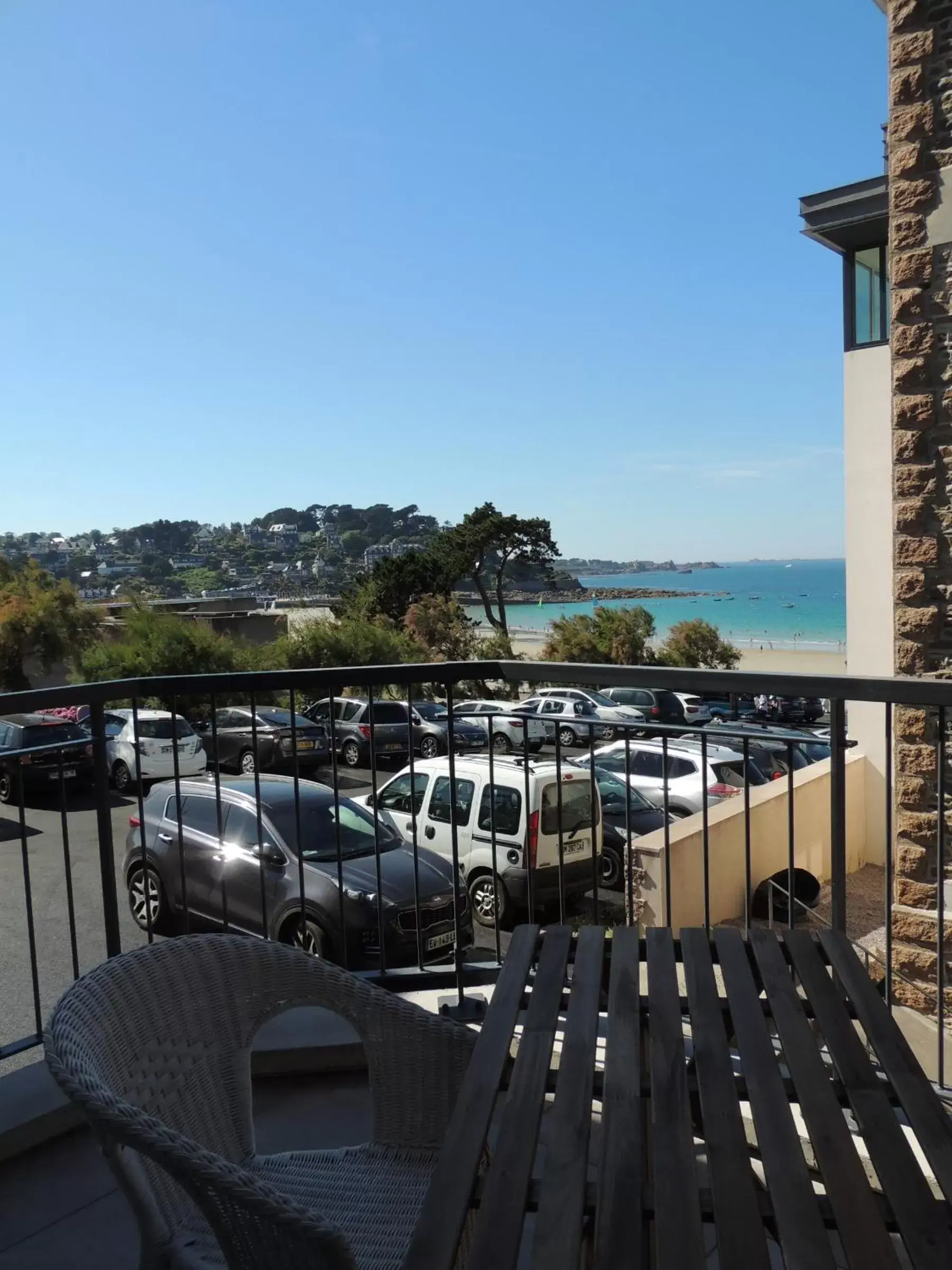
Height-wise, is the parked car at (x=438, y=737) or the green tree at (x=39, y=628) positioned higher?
the green tree at (x=39, y=628)

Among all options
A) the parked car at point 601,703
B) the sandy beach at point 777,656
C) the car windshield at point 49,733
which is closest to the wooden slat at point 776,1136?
the car windshield at point 49,733

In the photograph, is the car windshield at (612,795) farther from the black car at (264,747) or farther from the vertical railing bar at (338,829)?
the vertical railing bar at (338,829)

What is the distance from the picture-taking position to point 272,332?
8538 cm

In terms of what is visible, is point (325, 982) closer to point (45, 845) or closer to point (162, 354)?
point (45, 845)

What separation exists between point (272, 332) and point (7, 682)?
62.2 metres

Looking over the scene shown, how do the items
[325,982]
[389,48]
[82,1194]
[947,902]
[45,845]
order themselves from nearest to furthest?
[325,982], [82,1194], [947,902], [45,845], [389,48]

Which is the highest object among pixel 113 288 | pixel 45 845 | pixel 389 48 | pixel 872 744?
pixel 113 288

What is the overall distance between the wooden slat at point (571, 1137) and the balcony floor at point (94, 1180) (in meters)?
1.25

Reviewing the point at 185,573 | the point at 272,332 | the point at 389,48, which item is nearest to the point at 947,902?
the point at 389,48

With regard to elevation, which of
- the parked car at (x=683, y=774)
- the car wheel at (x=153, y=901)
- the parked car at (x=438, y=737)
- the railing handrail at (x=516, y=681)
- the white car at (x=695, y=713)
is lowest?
the white car at (x=695, y=713)

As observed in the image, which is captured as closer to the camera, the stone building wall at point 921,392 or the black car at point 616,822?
the stone building wall at point 921,392

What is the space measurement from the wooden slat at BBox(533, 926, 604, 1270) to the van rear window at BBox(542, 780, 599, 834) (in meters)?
5.27

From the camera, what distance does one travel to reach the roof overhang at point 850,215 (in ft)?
46.0

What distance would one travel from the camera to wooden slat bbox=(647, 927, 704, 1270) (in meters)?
0.96
